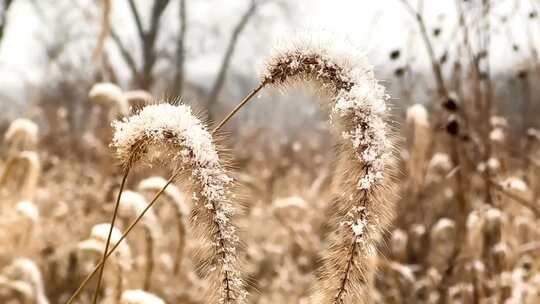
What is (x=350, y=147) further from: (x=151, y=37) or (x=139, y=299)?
(x=151, y=37)

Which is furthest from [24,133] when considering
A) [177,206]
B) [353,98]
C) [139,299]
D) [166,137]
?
[353,98]

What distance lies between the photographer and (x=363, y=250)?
0.65m

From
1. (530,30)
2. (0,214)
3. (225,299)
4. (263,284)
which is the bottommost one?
(225,299)

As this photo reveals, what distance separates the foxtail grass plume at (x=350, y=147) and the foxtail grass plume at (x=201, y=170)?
0.10 metres

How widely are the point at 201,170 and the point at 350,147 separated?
6.2 inches

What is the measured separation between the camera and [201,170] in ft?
2.12

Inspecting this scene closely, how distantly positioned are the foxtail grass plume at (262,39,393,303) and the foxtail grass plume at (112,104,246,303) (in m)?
0.10

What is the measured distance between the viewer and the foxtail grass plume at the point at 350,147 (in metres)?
0.64

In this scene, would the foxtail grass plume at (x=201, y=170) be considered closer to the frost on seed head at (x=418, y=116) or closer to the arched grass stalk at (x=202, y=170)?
the arched grass stalk at (x=202, y=170)

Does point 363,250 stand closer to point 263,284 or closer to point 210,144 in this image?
point 210,144

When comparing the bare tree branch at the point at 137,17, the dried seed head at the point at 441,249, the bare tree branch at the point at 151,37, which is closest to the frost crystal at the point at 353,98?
the dried seed head at the point at 441,249

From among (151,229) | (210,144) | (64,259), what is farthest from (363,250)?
(64,259)

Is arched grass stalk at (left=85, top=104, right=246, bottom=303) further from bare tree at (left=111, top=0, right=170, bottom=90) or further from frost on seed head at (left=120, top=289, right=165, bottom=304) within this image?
bare tree at (left=111, top=0, right=170, bottom=90)

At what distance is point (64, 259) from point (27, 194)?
1.47 m
